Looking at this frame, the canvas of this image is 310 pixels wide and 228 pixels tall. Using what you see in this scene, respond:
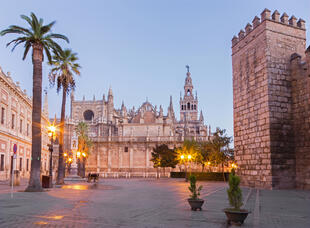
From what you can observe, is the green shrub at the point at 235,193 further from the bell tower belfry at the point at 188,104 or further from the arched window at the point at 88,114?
the bell tower belfry at the point at 188,104

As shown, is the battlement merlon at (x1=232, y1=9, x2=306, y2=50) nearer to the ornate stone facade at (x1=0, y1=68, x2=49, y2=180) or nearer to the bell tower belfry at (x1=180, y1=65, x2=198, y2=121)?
the ornate stone facade at (x1=0, y1=68, x2=49, y2=180)

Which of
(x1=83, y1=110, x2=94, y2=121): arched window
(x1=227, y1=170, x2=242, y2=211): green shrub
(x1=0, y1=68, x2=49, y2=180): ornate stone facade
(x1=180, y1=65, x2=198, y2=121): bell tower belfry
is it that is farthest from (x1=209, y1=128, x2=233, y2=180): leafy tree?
(x1=180, y1=65, x2=198, y2=121): bell tower belfry

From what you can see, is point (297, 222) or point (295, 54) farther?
point (295, 54)

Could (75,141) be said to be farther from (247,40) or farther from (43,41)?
(247,40)

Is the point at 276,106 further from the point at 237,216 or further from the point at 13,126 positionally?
the point at 13,126

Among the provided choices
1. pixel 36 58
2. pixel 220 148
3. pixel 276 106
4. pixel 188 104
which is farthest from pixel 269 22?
pixel 188 104

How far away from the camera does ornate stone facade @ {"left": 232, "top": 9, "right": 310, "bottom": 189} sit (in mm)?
18859

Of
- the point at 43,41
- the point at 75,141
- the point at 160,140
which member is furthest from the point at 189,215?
the point at 160,140

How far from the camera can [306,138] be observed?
61.3ft

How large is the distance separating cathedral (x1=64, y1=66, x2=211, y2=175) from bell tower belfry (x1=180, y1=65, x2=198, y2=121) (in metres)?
33.3

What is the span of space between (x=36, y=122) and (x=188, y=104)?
369ft

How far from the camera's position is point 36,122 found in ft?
58.9

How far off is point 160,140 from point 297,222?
59.0 metres

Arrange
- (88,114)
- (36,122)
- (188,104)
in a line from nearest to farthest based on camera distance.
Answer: (36,122) < (88,114) < (188,104)
